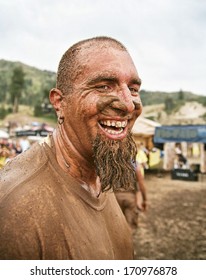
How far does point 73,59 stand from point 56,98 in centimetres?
17

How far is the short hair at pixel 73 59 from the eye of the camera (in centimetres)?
122

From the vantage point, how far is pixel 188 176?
44.2 feet

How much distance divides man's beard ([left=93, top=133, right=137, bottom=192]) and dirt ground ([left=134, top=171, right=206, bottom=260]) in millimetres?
3980

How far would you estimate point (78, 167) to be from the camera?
1.29 metres

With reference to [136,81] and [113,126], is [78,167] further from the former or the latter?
[136,81]

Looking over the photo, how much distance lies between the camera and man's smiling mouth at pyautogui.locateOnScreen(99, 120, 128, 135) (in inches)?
47.0

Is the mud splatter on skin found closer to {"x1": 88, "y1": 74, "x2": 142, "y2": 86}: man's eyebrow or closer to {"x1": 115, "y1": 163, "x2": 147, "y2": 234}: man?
{"x1": 88, "y1": 74, "x2": 142, "y2": 86}: man's eyebrow

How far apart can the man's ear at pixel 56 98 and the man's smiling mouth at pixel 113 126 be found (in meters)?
0.20

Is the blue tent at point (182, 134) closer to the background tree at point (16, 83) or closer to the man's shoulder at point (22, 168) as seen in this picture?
the man's shoulder at point (22, 168)

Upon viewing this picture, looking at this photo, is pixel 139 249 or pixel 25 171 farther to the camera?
pixel 139 249

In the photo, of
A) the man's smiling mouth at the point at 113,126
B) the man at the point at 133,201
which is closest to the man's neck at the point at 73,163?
the man's smiling mouth at the point at 113,126

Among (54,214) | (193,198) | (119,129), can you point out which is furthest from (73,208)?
(193,198)

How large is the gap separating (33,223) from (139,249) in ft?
15.2

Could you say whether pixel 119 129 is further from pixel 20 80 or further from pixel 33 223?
pixel 20 80
